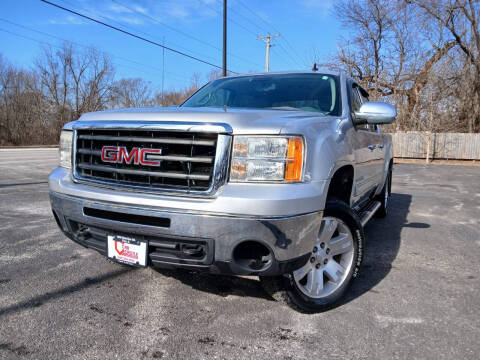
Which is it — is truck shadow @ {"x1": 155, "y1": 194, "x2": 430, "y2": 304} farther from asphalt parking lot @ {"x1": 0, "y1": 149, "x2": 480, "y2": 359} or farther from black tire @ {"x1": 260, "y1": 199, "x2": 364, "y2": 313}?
black tire @ {"x1": 260, "y1": 199, "x2": 364, "y2": 313}

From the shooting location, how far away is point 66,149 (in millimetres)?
2889

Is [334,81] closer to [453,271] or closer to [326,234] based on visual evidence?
[326,234]

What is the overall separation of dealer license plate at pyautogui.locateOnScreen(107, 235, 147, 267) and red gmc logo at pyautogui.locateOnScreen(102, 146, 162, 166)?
1.60 feet

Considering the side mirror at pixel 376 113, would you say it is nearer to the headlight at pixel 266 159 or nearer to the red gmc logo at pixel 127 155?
the headlight at pixel 266 159

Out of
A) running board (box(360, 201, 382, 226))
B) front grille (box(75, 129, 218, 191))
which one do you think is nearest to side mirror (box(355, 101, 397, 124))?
running board (box(360, 201, 382, 226))

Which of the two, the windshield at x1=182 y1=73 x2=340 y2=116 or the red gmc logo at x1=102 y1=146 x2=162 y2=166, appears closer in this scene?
the red gmc logo at x1=102 y1=146 x2=162 y2=166

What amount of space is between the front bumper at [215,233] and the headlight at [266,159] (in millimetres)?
247

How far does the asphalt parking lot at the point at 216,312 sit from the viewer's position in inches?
84.8

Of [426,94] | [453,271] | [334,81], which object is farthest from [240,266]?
[426,94]

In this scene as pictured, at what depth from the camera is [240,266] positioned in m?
2.15

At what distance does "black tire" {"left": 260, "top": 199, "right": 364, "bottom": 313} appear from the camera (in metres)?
2.43

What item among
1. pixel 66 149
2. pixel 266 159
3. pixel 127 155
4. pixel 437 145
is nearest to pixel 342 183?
pixel 266 159

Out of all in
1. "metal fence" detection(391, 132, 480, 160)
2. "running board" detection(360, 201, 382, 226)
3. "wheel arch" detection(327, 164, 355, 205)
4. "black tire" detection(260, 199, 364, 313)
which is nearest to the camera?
"black tire" detection(260, 199, 364, 313)

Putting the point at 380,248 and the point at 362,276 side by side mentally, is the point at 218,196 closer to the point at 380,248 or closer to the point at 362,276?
the point at 362,276
